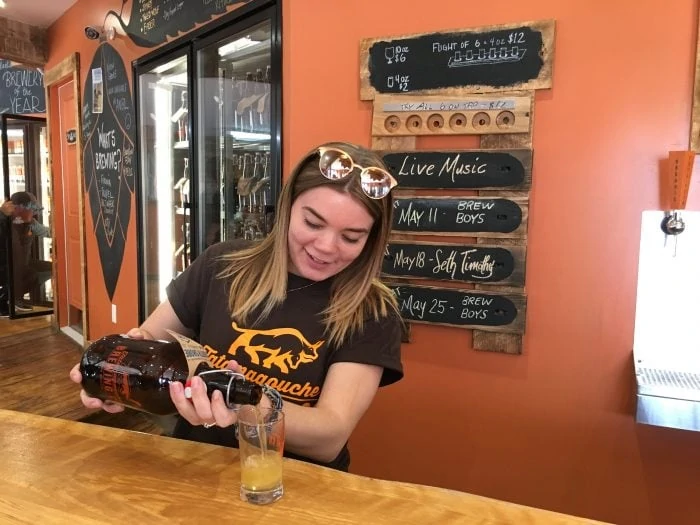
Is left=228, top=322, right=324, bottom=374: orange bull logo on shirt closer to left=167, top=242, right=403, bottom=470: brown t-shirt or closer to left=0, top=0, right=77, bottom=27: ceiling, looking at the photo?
left=167, top=242, right=403, bottom=470: brown t-shirt

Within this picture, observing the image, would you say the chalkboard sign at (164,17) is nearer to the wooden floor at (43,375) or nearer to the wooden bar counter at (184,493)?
the wooden floor at (43,375)

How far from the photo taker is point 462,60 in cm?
199

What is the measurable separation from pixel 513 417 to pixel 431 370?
0.33m

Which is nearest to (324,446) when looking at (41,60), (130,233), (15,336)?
(130,233)

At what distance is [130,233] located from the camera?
4059 millimetres

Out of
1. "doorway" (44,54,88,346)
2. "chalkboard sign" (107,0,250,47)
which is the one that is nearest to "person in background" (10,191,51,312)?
"doorway" (44,54,88,346)

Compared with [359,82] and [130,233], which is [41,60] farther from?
[359,82]

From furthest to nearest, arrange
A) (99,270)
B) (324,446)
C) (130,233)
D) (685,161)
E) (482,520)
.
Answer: (99,270) → (130,233) → (685,161) → (324,446) → (482,520)

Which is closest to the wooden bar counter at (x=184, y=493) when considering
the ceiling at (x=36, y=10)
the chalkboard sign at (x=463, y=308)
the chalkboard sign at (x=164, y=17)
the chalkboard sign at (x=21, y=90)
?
the chalkboard sign at (x=463, y=308)

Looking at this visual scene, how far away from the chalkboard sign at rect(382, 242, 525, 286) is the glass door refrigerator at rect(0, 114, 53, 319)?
14.3 feet

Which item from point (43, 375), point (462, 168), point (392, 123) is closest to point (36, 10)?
point (43, 375)

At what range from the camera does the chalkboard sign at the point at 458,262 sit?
1974mm

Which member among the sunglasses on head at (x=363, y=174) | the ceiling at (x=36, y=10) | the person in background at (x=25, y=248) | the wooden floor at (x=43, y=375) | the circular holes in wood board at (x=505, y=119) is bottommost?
the wooden floor at (x=43, y=375)

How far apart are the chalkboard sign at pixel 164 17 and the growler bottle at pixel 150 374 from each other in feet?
6.95
